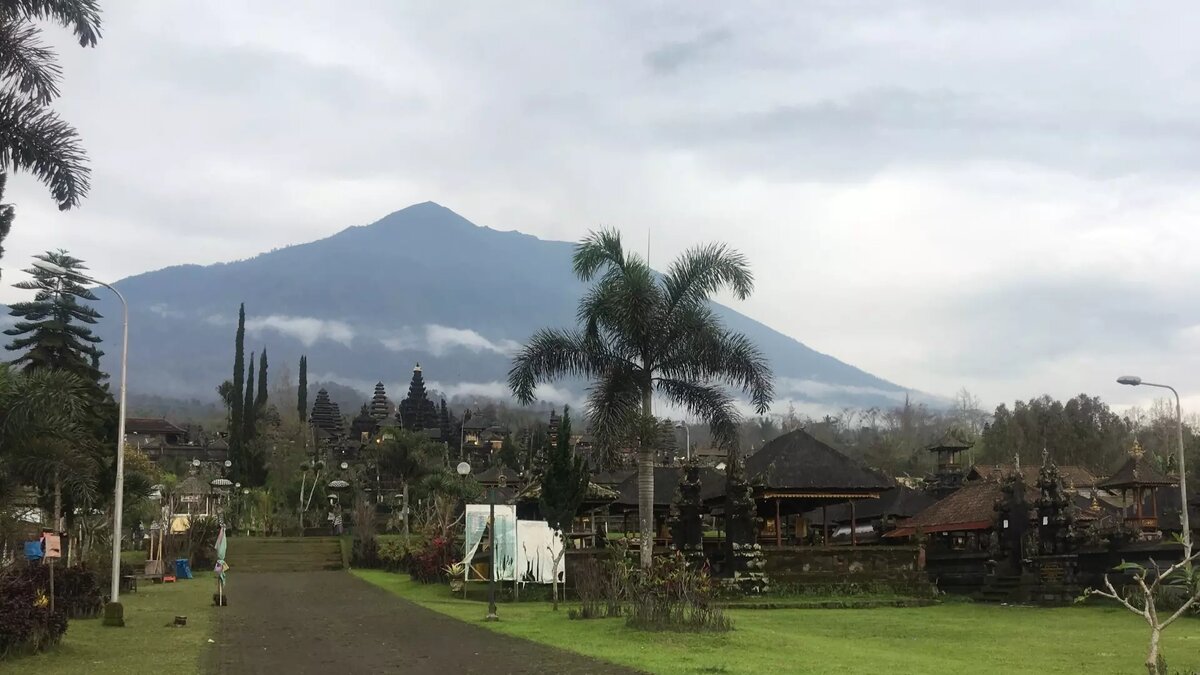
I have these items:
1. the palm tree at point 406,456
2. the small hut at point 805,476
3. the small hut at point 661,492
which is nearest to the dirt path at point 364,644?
the small hut at point 805,476

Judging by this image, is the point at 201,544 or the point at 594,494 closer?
the point at 594,494

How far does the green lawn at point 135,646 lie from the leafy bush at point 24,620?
25cm

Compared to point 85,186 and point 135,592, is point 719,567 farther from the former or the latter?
point 85,186

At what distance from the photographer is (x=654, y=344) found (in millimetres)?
29844

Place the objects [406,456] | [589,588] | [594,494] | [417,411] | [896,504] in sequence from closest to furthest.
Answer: [589,588]
[594,494]
[896,504]
[406,456]
[417,411]

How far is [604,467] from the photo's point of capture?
93.5 ft

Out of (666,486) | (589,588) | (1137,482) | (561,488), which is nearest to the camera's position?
(589,588)

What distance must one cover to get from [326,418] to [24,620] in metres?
102

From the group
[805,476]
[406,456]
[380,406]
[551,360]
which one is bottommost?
[805,476]

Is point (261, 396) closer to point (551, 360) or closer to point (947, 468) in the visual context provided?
point (947, 468)

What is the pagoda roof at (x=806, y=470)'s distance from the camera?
3409 centimetres

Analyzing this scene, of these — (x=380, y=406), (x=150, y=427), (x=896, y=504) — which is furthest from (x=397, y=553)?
(x=150, y=427)

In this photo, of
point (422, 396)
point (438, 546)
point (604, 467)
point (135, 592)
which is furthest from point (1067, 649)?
point (422, 396)

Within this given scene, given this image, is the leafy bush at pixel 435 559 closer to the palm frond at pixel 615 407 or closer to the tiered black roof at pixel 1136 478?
the palm frond at pixel 615 407
